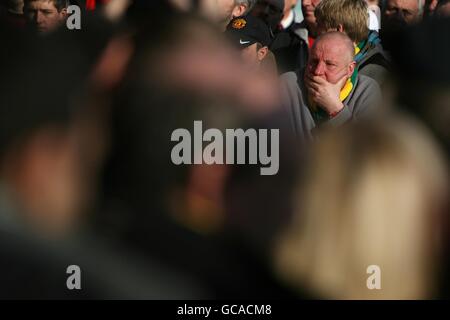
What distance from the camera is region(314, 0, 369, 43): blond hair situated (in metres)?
3.18

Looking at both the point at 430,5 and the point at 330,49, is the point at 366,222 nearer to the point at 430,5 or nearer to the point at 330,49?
the point at 330,49

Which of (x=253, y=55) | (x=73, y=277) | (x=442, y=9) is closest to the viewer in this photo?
(x=73, y=277)

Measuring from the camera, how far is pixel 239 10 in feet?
10.5

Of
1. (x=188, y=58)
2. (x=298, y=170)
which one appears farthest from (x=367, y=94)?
(x=188, y=58)

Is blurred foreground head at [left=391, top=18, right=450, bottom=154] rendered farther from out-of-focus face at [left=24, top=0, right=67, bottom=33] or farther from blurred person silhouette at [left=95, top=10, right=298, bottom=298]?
out-of-focus face at [left=24, top=0, right=67, bottom=33]

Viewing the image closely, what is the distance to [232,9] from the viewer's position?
126 inches

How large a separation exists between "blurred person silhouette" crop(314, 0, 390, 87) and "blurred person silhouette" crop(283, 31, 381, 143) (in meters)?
0.02

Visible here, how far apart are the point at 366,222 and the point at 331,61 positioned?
53 centimetres

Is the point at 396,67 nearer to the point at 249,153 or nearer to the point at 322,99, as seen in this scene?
the point at 322,99

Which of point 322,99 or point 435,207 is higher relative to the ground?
point 322,99

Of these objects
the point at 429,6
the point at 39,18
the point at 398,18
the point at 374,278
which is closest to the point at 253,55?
the point at 398,18

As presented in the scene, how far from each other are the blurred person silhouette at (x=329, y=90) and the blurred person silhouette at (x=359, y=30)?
2 centimetres
